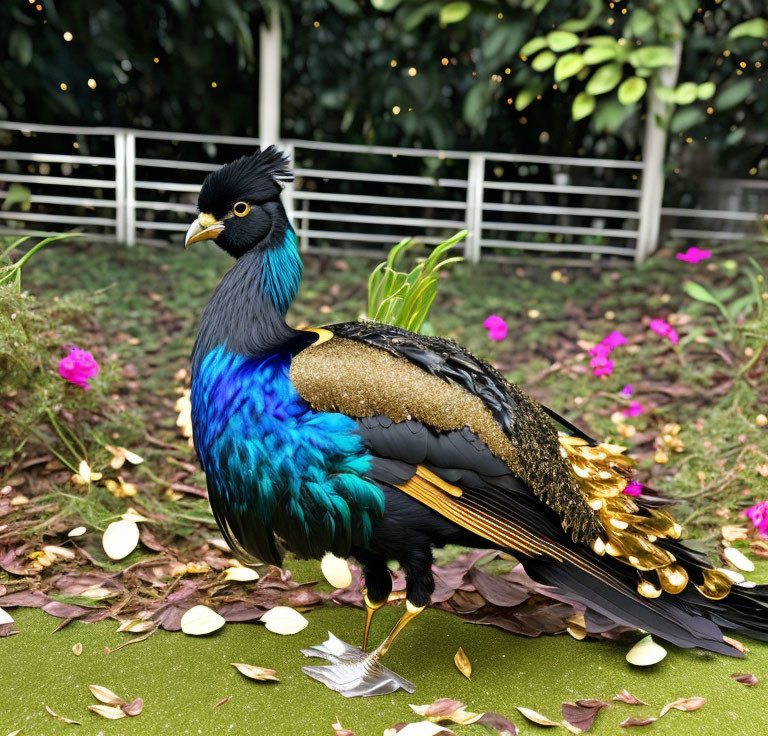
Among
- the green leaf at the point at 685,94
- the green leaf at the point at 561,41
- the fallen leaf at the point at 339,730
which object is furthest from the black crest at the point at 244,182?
the green leaf at the point at 685,94

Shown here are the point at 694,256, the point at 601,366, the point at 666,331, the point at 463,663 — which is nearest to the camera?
the point at 463,663

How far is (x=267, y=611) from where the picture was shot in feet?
8.91

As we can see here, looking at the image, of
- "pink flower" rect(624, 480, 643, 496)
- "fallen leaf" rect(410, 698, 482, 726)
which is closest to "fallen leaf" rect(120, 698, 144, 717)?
"fallen leaf" rect(410, 698, 482, 726)

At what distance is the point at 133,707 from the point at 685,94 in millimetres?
5262

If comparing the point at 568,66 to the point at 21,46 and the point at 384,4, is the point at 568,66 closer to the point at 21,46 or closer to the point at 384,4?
the point at 384,4

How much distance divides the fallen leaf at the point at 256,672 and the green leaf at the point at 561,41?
4.76 meters

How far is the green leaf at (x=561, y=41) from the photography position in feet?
18.4

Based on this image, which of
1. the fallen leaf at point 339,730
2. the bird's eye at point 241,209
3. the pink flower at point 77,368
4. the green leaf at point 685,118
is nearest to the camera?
the fallen leaf at point 339,730

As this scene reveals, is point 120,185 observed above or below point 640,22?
below

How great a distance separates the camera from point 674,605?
7.89 feet

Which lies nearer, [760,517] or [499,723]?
[499,723]

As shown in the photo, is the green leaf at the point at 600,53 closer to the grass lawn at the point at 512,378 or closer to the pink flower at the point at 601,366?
the grass lawn at the point at 512,378

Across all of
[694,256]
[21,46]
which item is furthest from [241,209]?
[21,46]

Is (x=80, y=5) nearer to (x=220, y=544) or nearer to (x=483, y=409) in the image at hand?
(x=220, y=544)
